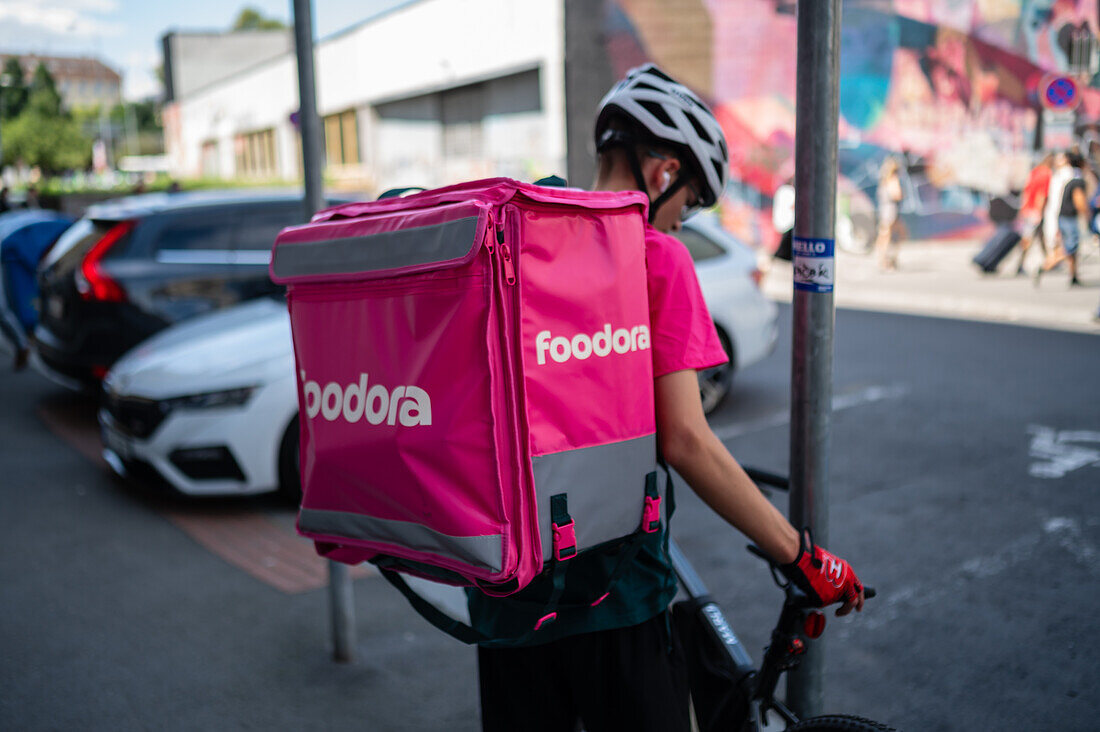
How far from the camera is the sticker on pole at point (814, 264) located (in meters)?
1.93

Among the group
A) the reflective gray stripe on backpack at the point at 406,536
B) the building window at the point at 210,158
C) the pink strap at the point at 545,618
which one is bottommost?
the pink strap at the point at 545,618

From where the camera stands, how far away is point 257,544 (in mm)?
4977

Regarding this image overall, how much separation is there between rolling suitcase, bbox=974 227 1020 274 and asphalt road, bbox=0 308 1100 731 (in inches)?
349

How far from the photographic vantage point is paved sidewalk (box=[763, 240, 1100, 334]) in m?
11.6

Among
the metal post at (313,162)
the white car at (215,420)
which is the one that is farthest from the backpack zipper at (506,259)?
the white car at (215,420)

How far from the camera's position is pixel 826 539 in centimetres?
209

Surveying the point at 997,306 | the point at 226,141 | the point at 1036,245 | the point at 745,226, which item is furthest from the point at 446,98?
the point at 226,141

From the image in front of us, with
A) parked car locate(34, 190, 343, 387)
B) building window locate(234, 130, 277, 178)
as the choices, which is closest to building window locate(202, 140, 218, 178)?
building window locate(234, 130, 277, 178)

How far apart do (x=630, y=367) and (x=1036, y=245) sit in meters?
18.9

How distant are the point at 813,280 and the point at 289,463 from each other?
4.00 metres

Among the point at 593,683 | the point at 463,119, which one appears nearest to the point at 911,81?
the point at 463,119

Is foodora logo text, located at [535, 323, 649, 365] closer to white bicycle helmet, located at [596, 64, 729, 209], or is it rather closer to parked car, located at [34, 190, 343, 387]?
white bicycle helmet, located at [596, 64, 729, 209]

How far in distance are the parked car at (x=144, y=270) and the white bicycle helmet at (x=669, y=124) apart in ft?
19.7

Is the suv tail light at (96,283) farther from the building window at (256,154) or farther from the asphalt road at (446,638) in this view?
the building window at (256,154)
